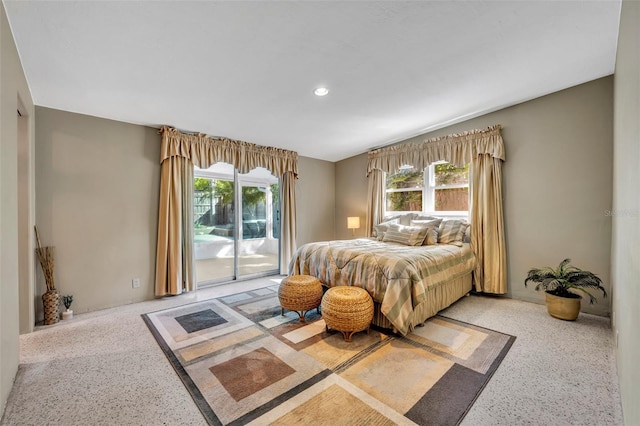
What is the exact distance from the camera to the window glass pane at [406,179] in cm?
452

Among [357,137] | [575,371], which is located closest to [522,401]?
[575,371]

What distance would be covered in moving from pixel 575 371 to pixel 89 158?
16.9 feet

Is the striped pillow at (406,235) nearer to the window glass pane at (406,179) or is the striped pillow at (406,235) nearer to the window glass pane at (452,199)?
the window glass pane at (452,199)

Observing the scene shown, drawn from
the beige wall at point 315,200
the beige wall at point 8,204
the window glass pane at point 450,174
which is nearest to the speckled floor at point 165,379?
the beige wall at point 8,204

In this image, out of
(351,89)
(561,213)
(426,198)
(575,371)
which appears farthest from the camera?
(426,198)

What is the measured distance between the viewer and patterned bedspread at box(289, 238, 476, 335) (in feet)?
7.86

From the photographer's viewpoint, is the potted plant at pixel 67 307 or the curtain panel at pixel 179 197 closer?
the potted plant at pixel 67 307

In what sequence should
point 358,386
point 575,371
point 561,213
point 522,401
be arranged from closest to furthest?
point 522,401 → point 358,386 → point 575,371 → point 561,213

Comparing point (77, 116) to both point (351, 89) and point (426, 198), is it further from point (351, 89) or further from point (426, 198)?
point (426, 198)

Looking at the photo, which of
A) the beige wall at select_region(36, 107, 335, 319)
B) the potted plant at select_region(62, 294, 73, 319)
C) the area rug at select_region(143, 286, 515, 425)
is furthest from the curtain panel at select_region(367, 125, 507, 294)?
the potted plant at select_region(62, 294, 73, 319)

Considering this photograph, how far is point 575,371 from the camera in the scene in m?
1.89

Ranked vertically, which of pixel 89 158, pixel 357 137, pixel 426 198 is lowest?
pixel 426 198

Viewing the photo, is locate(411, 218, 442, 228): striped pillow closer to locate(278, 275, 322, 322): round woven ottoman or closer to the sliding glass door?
locate(278, 275, 322, 322): round woven ottoman

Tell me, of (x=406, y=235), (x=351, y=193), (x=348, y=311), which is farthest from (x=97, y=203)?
(x=351, y=193)
